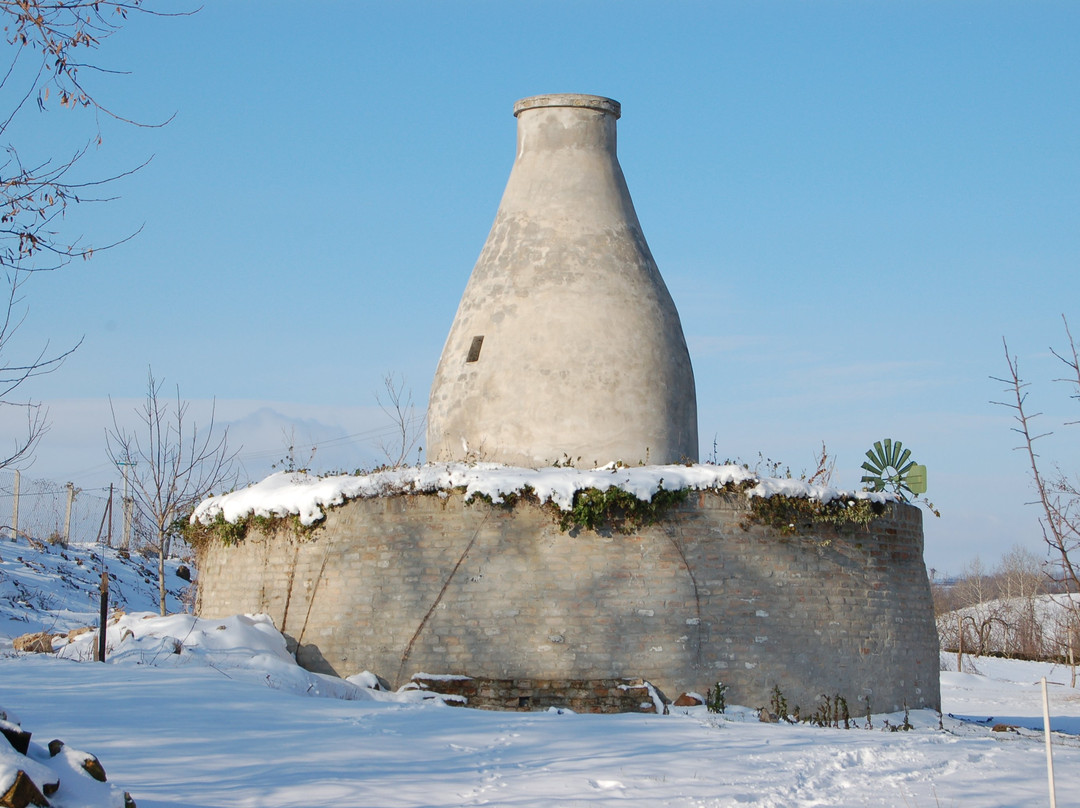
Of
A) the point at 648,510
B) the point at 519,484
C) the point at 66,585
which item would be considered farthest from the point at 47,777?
the point at 66,585

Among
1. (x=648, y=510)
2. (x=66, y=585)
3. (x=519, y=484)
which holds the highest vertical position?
(x=519, y=484)

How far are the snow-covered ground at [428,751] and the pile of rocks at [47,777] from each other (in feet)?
0.18

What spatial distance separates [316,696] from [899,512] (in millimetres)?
6775

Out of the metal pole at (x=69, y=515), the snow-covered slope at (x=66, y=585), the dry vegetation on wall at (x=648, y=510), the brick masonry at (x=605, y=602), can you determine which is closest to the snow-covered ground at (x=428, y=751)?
the brick masonry at (x=605, y=602)

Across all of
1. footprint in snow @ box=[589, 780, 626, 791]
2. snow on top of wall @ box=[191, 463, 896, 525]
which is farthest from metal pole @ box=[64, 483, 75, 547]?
footprint in snow @ box=[589, 780, 626, 791]

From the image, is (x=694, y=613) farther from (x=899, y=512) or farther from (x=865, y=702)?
(x=899, y=512)

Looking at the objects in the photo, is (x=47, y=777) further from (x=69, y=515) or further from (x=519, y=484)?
(x=69, y=515)

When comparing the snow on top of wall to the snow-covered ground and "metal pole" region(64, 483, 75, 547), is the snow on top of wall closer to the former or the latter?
the snow-covered ground

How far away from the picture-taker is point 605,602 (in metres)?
11.8

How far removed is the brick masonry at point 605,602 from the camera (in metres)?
11.8

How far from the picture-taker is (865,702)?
12453mm

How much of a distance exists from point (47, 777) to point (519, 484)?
7.07 m

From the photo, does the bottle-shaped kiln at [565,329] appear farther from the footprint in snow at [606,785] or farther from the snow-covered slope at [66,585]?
the snow-covered slope at [66,585]

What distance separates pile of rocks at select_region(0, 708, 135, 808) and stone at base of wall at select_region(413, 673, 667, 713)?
20.1 ft
